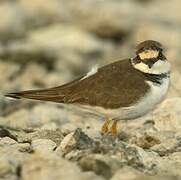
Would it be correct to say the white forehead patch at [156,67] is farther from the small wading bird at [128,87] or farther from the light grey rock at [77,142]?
the light grey rock at [77,142]

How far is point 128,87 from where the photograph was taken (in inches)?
307

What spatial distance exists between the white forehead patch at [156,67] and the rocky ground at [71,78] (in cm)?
72

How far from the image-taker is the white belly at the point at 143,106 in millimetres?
7680

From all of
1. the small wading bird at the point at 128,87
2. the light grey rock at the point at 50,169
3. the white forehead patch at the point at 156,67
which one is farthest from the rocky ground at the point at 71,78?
the white forehead patch at the point at 156,67

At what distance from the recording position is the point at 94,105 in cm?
792

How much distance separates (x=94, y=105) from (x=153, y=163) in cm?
128

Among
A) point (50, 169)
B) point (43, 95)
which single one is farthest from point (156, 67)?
point (50, 169)

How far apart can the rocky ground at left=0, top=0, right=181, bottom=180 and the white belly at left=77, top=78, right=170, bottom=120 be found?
336mm

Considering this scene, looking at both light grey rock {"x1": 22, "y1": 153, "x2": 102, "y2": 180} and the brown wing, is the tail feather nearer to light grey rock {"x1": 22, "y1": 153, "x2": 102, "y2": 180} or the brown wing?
the brown wing

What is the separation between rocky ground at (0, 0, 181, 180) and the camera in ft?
20.7

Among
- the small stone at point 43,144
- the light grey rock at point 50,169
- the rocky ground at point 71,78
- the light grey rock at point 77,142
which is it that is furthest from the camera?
the small stone at point 43,144

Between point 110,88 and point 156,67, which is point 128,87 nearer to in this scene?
point 110,88

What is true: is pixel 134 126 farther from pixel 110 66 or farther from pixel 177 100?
pixel 110 66

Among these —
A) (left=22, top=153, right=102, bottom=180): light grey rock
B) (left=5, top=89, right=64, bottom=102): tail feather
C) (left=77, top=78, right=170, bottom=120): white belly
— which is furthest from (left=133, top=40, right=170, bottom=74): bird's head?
(left=22, top=153, right=102, bottom=180): light grey rock
